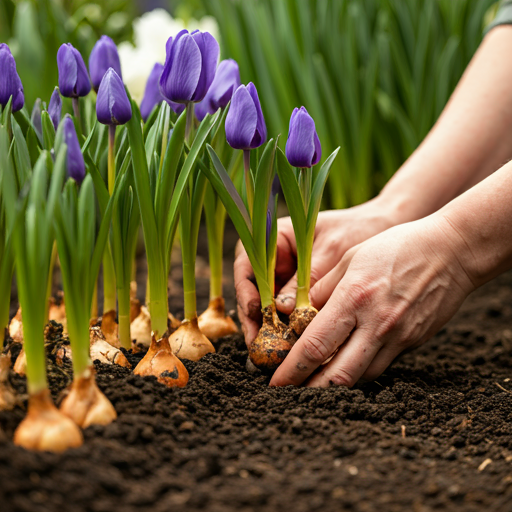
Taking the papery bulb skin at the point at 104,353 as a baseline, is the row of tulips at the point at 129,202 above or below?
above

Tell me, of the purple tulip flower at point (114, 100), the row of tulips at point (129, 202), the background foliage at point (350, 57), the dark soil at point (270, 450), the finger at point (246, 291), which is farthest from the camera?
the background foliage at point (350, 57)

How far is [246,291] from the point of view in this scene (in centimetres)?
120

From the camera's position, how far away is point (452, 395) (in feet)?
3.69

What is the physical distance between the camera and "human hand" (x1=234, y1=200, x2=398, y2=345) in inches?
46.6

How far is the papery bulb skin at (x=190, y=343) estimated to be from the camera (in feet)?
3.81

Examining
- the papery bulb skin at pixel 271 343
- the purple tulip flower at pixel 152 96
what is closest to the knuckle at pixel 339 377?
the papery bulb skin at pixel 271 343

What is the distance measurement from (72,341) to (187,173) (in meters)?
0.37

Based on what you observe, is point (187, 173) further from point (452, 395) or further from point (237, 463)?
point (452, 395)

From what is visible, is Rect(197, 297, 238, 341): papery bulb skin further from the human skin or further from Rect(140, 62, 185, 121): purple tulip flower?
Rect(140, 62, 185, 121): purple tulip flower

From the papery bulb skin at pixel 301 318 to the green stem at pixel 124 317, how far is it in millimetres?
344

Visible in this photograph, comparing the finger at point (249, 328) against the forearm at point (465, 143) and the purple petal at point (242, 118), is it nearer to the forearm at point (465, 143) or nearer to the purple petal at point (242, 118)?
the purple petal at point (242, 118)

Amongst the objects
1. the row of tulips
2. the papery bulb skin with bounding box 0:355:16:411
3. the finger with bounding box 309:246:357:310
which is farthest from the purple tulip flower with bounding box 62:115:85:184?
the finger with bounding box 309:246:357:310

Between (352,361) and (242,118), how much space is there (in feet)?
1.58

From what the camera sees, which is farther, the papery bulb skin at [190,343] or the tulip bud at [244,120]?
the papery bulb skin at [190,343]
